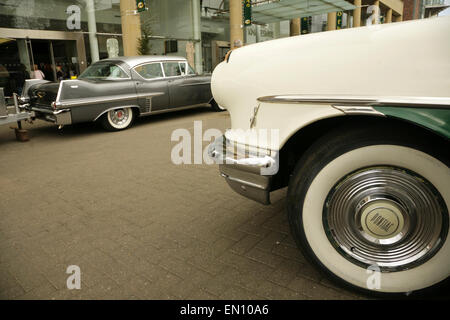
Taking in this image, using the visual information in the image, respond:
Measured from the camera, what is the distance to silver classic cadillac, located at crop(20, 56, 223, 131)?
255 inches

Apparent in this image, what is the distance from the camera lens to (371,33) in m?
1.61

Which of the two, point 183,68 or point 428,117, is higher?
point 183,68

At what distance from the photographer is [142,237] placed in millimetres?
2604

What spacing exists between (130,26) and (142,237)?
1279 cm

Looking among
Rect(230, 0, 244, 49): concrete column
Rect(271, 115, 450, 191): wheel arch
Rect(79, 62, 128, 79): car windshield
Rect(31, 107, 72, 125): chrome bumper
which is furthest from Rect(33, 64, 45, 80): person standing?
Rect(271, 115, 450, 191): wheel arch

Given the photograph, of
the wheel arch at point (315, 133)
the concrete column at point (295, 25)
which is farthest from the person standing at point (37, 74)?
the concrete column at point (295, 25)

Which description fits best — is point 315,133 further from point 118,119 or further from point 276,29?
point 276,29

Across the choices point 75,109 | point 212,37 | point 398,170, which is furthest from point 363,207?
point 212,37

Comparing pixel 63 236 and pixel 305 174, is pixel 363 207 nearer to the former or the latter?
pixel 305 174

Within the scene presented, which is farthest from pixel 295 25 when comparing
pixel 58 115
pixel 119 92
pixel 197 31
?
pixel 58 115

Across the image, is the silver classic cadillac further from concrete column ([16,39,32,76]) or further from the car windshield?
concrete column ([16,39,32,76])

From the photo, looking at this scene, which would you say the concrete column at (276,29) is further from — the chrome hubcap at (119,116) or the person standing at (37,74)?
the chrome hubcap at (119,116)

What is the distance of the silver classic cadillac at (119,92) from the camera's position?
647cm

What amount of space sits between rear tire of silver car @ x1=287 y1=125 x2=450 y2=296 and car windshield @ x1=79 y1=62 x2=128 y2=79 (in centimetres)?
649
